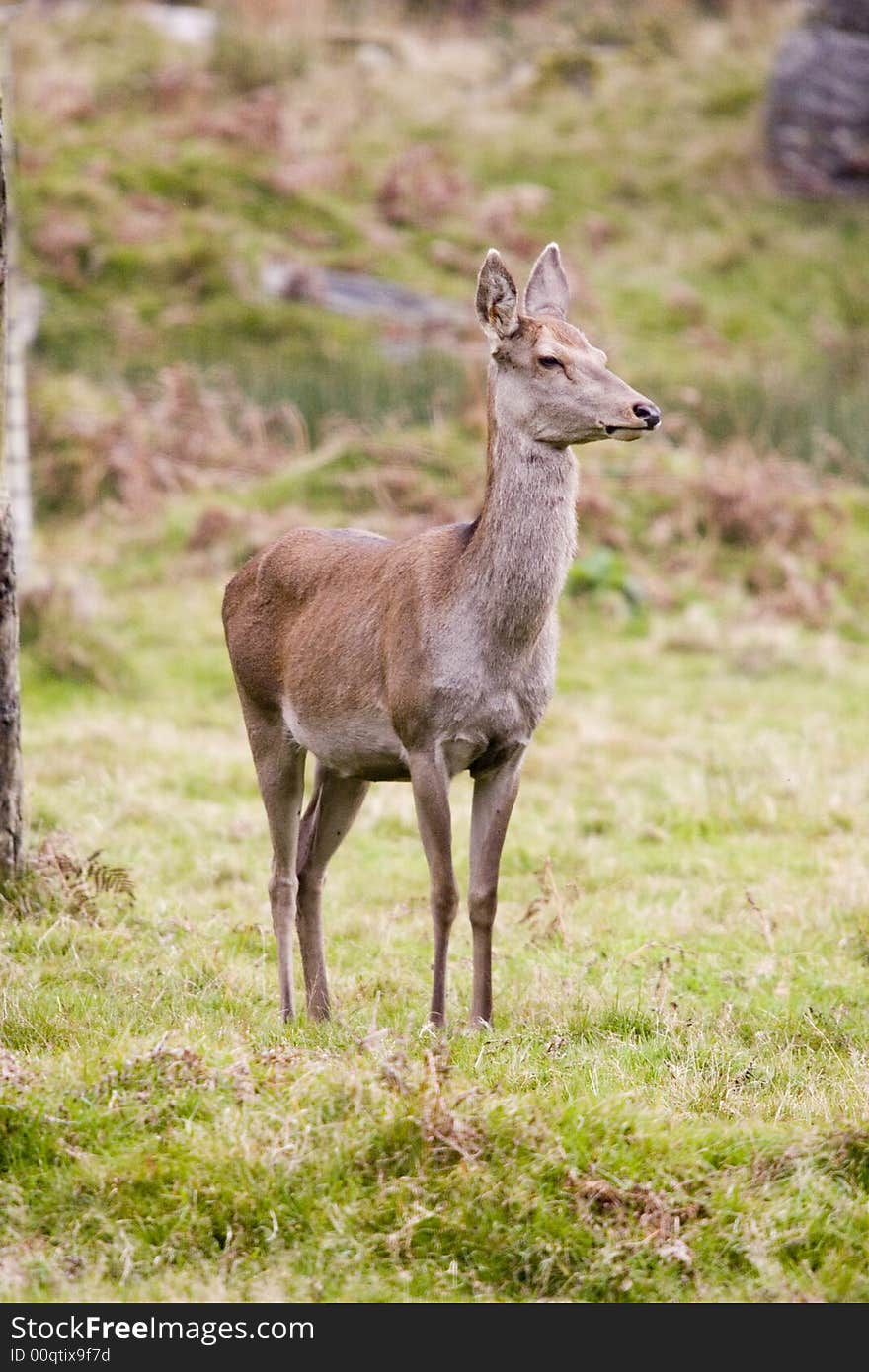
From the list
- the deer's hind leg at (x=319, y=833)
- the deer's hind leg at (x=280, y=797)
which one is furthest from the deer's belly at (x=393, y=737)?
the deer's hind leg at (x=319, y=833)

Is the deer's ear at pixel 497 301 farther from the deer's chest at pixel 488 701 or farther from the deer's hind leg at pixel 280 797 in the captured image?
the deer's hind leg at pixel 280 797

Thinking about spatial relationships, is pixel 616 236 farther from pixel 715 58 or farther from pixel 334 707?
pixel 334 707

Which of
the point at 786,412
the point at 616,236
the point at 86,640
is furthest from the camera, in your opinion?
the point at 616,236

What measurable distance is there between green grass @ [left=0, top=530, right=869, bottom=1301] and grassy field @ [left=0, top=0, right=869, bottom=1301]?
0.02 m

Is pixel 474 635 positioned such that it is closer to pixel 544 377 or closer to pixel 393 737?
pixel 393 737

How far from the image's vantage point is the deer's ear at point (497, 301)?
18.2ft

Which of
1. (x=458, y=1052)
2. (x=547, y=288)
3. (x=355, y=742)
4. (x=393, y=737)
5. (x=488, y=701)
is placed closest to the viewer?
(x=458, y=1052)

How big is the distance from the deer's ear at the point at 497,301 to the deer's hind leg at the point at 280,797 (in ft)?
5.34

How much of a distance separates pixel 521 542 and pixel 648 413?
606 millimetres

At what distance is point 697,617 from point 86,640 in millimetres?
4609

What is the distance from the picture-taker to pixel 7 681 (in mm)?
6391

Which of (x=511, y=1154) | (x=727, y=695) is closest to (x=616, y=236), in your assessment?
(x=727, y=695)

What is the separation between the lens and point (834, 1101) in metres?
5.00

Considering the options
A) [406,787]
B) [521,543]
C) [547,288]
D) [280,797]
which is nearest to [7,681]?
[280,797]
